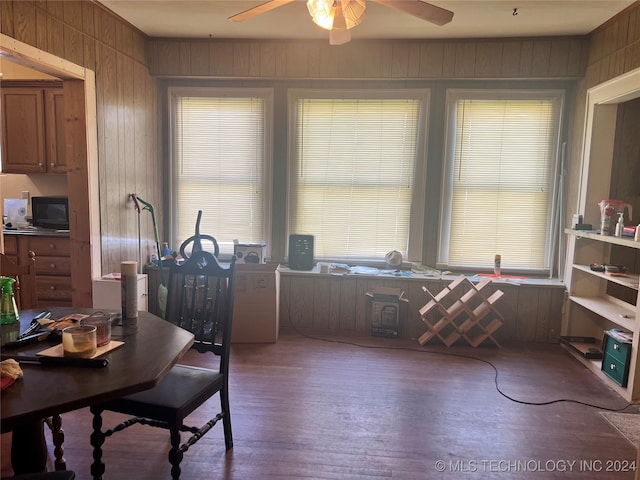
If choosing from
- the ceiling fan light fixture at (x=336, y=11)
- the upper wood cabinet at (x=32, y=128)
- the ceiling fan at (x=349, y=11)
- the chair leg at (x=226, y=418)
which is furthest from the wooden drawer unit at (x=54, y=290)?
the ceiling fan light fixture at (x=336, y=11)

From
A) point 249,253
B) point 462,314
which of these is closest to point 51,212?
point 249,253

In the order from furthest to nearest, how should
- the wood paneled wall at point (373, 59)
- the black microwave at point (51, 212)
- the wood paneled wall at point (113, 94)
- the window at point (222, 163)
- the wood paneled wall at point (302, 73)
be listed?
1. the window at point (222, 163)
2. the black microwave at point (51, 212)
3. the wood paneled wall at point (373, 59)
4. the wood paneled wall at point (302, 73)
5. the wood paneled wall at point (113, 94)

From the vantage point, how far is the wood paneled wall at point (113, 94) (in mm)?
2729

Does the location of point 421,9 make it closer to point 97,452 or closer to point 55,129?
point 97,452

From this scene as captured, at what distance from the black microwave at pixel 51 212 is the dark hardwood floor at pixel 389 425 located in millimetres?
1853

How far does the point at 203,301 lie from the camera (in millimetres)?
2234

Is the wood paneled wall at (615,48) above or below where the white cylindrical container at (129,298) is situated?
above

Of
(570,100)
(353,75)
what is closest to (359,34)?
(353,75)

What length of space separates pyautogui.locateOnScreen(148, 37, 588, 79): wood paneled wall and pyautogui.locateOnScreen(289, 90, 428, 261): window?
0.80ft

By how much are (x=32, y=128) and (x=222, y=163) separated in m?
1.70

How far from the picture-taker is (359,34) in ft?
12.6

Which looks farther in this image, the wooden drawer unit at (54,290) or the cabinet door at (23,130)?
the cabinet door at (23,130)

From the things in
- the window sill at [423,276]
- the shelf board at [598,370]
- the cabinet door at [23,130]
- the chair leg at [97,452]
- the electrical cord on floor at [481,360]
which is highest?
the cabinet door at [23,130]

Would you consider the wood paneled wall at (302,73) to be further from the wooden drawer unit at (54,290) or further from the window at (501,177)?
the wooden drawer unit at (54,290)
